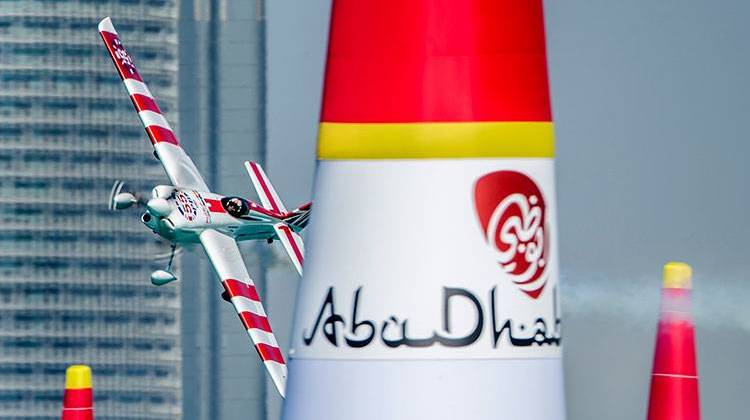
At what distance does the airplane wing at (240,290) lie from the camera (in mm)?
30531

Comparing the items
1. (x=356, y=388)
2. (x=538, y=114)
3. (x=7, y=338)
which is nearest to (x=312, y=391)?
(x=356, y=388)

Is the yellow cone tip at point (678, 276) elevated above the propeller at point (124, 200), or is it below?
below

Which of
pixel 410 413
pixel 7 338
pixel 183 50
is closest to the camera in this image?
pixel 410 413

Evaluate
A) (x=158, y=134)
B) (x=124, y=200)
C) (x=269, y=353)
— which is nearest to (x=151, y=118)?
(x=158, y=134)

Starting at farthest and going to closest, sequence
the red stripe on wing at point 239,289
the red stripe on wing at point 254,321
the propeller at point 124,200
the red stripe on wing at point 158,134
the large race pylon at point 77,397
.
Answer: the red stripe on wing at point 239,289 → the red stripe on wing at point 158,134 → the red stripe on wing at point 254,321 → the propeller at point 124,200 → the large race pylon at point 77,397

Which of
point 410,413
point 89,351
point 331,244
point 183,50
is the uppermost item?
point 183,50

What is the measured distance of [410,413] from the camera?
7402 mm

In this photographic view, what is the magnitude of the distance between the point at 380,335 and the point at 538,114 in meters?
0.96

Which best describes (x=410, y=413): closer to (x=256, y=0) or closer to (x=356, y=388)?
(x=356, y=388)

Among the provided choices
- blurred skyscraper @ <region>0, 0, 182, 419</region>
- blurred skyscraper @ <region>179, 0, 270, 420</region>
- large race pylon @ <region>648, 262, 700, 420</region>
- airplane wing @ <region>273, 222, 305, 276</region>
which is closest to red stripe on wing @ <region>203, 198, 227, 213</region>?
airplane wing @ <region>273, 222, 305, 276</region>

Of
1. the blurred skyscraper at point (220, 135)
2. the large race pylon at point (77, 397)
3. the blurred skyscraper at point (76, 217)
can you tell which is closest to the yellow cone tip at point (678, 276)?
the large race pylon at point (77, 397)

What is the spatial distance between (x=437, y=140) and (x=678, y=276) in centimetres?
216

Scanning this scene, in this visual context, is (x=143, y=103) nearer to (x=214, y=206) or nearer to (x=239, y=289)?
(x=214, y=206)

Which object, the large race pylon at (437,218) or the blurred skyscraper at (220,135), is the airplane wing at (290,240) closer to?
the large race pylon at (437,218)
